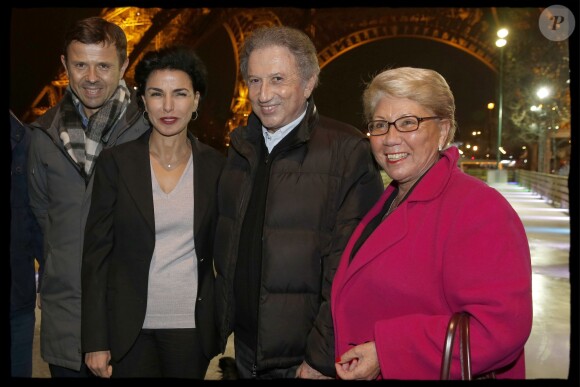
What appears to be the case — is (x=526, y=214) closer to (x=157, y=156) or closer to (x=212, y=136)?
(x=157, y=156)

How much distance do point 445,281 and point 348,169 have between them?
65 cm

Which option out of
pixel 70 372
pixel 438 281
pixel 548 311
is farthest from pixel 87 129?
pixel 548 311

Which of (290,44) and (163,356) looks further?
(163,356)

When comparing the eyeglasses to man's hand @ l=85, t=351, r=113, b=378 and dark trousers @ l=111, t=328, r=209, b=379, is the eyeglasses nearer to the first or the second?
dark trousers @ l=111, t=328, r=209, b=379

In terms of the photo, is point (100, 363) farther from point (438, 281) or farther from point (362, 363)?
point (438, 281)

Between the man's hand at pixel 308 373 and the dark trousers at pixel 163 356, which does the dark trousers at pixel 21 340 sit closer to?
the dark trousers at pixel 163 356

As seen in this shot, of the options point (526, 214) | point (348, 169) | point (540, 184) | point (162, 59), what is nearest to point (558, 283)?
point (348, 169)

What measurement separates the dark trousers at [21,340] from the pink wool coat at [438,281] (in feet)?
5.21

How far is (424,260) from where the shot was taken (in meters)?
1.88

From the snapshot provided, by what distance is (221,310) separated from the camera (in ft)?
8.05

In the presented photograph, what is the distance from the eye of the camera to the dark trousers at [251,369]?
7.77 ft

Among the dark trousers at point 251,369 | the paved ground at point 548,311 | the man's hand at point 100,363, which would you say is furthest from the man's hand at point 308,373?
the paved ground at point 548,311

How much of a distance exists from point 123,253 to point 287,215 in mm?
779

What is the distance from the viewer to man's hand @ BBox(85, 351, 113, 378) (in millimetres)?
2508
